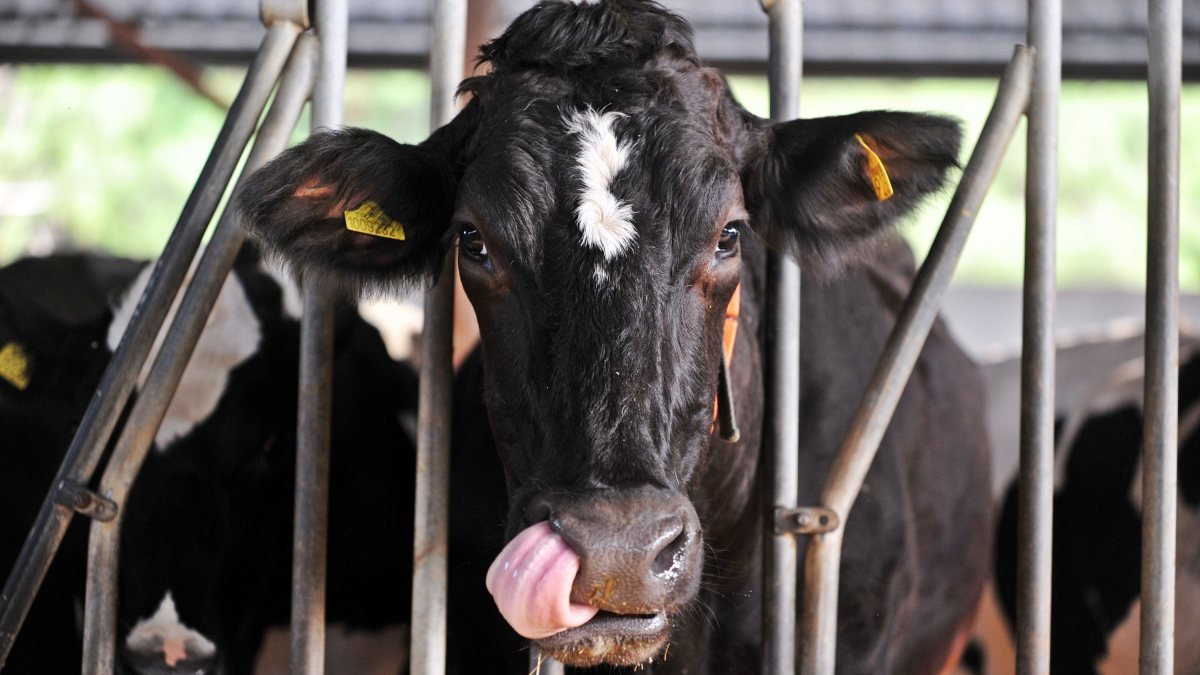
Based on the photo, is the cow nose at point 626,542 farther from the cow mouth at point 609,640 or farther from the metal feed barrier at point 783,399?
the metal feed barrier at point 783,399

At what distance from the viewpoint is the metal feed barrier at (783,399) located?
6.70ft

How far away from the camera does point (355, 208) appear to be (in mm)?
2160

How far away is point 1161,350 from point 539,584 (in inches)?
49.3

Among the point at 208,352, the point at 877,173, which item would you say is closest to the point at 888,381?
the point at 877,173

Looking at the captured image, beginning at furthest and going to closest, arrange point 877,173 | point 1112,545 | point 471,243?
point 1112,545 → point 877,173 → point 471,243

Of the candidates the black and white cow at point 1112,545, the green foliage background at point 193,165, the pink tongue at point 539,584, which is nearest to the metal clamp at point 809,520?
the pink tongue at point 539,584

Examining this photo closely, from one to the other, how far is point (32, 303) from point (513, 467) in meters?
2.38

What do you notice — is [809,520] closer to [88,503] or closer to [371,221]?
[371,221]

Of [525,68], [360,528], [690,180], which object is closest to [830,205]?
[690,180]

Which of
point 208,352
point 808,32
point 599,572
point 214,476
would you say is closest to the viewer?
point 599,572

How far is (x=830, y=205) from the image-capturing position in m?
2.28

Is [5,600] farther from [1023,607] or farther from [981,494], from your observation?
[981,494]

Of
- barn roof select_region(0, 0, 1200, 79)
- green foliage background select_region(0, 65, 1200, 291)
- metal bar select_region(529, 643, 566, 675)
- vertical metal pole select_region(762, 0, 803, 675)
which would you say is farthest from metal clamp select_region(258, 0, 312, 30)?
green foliage background select_region(0, 65, 1200, 291)

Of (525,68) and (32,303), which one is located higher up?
(525,68)
